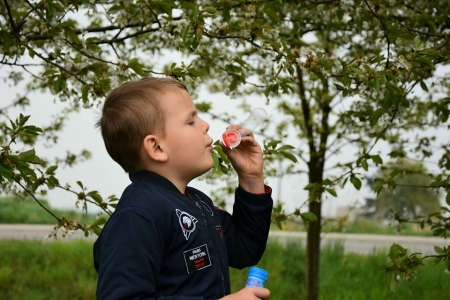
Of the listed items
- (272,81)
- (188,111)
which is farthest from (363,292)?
(188,111)

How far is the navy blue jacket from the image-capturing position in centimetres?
156

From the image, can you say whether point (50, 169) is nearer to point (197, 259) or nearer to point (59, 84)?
point (59, 84)

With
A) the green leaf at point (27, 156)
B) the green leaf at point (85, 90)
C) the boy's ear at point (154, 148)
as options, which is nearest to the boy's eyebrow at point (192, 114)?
the boy's ear at point (154, 148)

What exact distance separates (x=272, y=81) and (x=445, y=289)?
3614 mm

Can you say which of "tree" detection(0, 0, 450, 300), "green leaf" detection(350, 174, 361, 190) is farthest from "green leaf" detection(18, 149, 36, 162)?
"green leaf" detection(350, 174, 361, 190)

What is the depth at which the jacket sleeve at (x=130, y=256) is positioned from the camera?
1.54m

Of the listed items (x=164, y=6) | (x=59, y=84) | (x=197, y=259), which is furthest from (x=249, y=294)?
(x=59, y=84)

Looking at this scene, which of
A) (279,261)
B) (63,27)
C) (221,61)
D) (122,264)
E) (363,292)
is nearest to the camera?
(122,264)

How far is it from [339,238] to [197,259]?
612 centimetres

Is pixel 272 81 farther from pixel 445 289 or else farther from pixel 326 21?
pixel 445 289

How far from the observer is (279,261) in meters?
6.72

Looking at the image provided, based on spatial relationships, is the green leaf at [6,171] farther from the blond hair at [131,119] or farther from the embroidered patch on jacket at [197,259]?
the embroidered patch on jacket at [197,259]

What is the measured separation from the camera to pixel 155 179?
179 cm

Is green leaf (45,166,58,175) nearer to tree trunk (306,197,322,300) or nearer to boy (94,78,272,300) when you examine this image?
boy (94,78,272,300)
